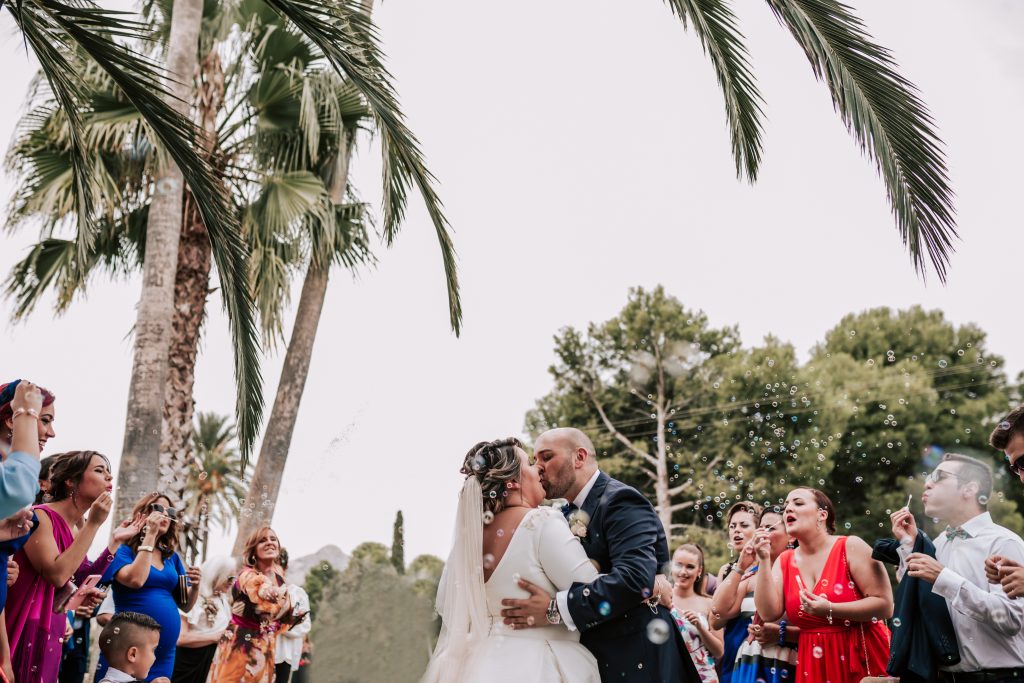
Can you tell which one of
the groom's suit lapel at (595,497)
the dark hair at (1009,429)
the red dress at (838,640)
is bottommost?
the red dress at (838,640)

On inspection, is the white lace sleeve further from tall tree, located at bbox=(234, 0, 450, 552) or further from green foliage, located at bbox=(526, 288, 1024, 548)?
green foliage, located at bbox=(526, 288, 1024, 548)

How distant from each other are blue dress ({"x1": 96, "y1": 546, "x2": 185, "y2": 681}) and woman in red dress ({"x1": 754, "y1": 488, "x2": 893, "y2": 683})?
3469mm

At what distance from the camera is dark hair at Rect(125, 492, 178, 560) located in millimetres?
5750

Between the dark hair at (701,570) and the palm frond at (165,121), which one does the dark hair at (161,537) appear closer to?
the palm frond at (165,121)

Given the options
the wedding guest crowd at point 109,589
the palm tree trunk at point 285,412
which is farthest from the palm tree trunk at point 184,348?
the wedding guest crowd at point 109,589

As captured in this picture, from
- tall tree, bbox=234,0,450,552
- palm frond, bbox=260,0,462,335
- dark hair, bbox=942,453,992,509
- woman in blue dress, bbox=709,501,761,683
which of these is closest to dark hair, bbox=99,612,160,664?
palm frond, bbox=260,0,462,335

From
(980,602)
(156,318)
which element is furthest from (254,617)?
(980,602)

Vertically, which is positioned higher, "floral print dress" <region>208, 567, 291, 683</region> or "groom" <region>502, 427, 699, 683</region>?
"groom" <region>502, 427, 699, 683</region>

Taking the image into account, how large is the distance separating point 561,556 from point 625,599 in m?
0.31

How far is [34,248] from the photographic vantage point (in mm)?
10672

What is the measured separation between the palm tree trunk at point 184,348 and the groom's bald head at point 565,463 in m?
6.30

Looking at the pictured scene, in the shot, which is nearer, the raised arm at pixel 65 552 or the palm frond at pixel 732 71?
the raised arm at pixel 65 552

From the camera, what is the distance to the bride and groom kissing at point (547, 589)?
3574 mm

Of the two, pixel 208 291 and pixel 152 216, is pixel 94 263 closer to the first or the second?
pixel 208 291
